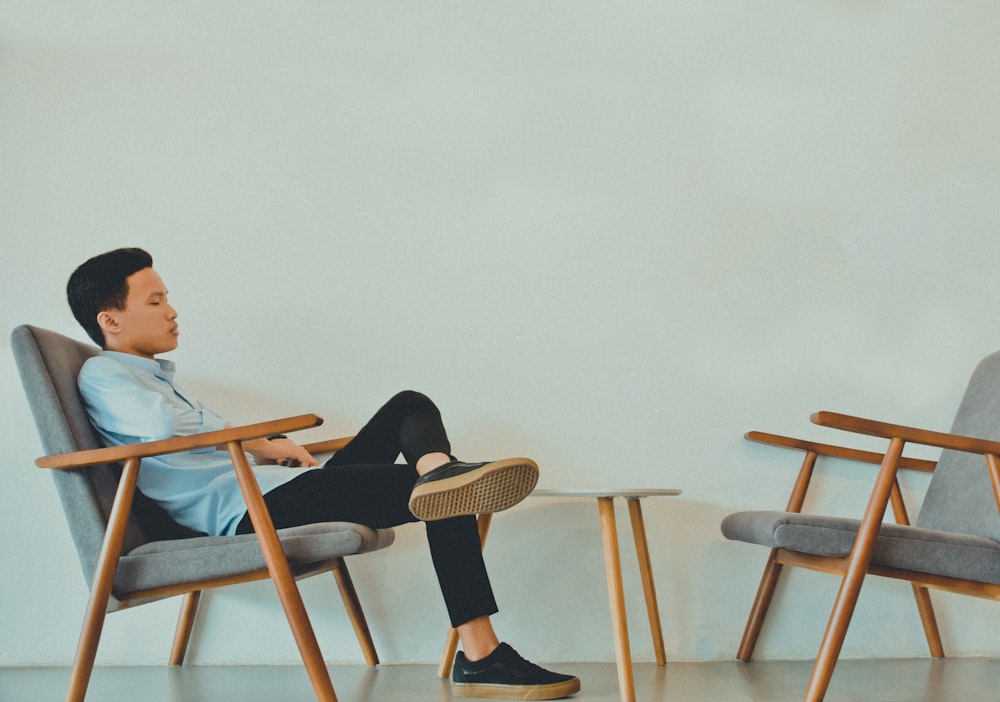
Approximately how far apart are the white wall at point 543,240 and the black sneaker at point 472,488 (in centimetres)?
96

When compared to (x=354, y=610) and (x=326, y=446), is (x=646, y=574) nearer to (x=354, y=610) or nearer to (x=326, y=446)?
(x=354, y=610)

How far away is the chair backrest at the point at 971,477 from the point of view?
7.57ft

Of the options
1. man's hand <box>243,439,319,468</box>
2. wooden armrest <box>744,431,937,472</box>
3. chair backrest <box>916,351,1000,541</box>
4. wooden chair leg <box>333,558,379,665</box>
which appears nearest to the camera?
chair backrest <box>916,351,1000,541</box>

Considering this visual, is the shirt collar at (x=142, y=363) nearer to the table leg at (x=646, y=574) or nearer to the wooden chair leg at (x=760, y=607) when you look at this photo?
the table leg at (x=646, y=574)

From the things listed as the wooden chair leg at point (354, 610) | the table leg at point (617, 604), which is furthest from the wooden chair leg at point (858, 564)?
the wooden chair leg at point (354, 610)

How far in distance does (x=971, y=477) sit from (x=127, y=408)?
1987 mm

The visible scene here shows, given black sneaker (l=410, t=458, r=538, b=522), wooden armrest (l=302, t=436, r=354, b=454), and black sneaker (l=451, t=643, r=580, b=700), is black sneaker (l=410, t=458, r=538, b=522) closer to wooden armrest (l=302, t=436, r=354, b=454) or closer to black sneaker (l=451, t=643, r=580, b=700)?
black sneaker (l=451, t=643, r=580, b=700)

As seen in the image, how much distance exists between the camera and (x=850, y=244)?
298cm

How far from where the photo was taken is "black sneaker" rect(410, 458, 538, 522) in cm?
183

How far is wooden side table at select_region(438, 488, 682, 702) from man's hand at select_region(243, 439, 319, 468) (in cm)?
49

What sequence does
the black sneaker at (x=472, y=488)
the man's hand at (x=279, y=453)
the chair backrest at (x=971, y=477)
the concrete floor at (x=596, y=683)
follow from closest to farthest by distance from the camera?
the black sneaker at (x=472, y=488), the concrete floor at (x=596, y=683), the chair backrest at (x=971, y=477), the man's hand at (x=279, y=453)

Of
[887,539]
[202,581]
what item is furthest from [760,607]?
[202,581]

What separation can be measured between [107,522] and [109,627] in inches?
36.3

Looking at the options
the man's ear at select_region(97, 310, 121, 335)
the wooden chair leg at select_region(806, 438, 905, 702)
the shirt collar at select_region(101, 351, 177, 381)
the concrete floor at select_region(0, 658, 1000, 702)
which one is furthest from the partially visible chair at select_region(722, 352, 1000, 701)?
the man's ear at select_region(97, 310, 121, 335)
